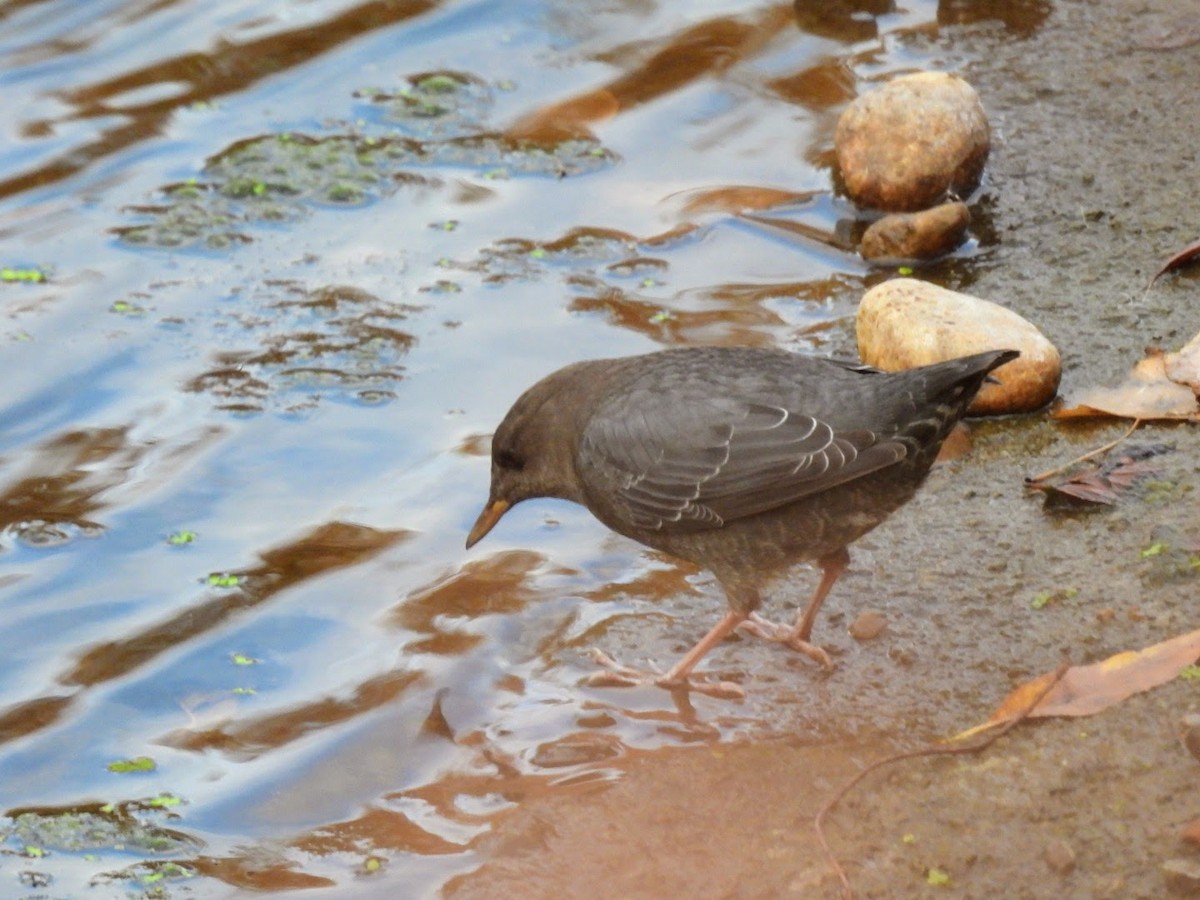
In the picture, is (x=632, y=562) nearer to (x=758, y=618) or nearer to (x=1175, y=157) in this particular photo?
(x=758, y=618)

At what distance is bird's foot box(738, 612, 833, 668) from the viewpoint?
5055 mm

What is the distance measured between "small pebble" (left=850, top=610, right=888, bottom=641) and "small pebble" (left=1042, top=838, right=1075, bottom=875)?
1.40 m

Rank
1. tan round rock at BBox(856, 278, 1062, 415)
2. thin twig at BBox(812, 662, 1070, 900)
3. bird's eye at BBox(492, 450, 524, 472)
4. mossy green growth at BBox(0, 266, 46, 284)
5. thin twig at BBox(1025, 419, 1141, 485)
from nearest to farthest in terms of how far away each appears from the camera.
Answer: thin twig at BBox(812, 662, 1070, 900) < bird's eye at BBox(492, 450, 524, 472) < thin twig at BBox(1025, 419, 1141, 485) < tan round rock at BBox(856, 278, 1062, 415) < mossy green growth at BBox(0, 266, 46, 284)

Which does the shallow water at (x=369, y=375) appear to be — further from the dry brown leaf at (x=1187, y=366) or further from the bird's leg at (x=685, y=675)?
the dry brown leaf at (x=1187, y=366)

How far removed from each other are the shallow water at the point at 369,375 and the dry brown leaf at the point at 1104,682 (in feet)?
0.92

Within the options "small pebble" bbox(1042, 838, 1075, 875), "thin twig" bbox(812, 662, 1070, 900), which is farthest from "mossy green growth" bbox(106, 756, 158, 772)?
"small pebble" bbox(1042, 838, 1075, 875)

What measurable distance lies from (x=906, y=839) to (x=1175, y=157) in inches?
178

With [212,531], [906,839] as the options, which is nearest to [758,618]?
[906,839]

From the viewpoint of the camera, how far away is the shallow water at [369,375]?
4883 mm

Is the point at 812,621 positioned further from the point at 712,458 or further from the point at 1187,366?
the point at 1187,366

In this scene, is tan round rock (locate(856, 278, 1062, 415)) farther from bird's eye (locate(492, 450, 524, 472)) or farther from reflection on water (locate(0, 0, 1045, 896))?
bird's eye (locate(492, 450, 524, 472))

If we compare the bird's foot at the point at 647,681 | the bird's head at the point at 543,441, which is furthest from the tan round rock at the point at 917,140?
the bird's foot at the point at 647,681

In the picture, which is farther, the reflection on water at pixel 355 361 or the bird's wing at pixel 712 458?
the reflection on water at pixel 355 361

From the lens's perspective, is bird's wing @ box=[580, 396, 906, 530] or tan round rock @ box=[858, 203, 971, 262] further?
tan round rock @ box=[858, 203, 971, 262]
